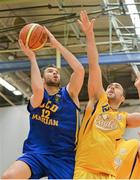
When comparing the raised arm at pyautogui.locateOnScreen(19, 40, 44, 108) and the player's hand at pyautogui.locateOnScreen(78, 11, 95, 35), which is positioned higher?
the player's hand at pyautogui.locateOnScreen(78, 11, 95, 35)

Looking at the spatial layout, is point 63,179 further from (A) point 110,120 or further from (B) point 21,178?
(A) point 110,120

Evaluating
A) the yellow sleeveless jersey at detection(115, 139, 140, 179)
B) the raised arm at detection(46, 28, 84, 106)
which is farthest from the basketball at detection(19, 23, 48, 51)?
the yellow sleeveless jersey at detection(115, 139, 140, 179)

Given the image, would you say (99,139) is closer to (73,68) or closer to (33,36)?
(73,68)

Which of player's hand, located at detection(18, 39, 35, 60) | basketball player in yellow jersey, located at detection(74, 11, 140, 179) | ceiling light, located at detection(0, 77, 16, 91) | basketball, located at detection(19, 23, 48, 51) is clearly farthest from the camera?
ceiling light, located at detection(0, 77, 16, 91)

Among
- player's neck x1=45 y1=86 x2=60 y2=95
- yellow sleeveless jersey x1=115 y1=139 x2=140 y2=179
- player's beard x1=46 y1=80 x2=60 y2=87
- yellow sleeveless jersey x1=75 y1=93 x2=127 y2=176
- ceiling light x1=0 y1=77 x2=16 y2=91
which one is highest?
ceiling light x1=0 y1=77 x2=16 y2=91

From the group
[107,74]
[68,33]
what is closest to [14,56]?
[68,33]

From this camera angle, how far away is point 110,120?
15.1ft

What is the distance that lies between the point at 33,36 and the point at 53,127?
1.09m

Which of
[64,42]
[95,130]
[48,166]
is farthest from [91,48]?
[64,42]

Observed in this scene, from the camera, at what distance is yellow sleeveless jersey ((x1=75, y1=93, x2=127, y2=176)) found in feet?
14.4

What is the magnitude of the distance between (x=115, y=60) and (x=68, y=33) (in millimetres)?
1999

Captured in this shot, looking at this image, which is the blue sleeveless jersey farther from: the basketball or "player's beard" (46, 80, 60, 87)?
the basketball

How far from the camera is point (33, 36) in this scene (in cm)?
472

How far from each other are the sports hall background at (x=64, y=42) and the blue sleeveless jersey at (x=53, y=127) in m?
3.83
